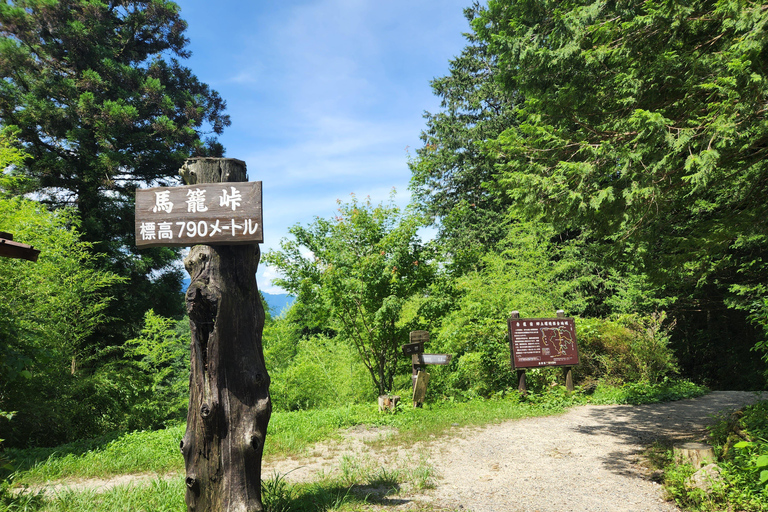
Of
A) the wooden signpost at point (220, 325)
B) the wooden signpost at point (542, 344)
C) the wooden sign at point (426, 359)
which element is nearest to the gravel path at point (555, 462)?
the wooden signpost at point (542, 344)

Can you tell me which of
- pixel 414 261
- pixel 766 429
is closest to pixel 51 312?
pixel 414 261

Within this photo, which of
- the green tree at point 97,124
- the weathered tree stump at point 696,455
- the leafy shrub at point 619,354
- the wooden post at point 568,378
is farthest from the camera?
the green tree at point 97,124

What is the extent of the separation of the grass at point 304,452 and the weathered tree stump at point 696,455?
8.42 feet

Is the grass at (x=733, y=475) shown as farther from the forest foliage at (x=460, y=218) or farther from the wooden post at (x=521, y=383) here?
the wooden post at (x=521, y=383)

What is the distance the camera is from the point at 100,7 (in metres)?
15.6

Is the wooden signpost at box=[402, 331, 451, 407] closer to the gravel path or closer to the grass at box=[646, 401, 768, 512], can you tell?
the gravel path

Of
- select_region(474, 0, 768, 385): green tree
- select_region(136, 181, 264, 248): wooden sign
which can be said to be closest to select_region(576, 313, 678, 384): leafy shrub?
select_region(474, 0, 768, 385): green tree

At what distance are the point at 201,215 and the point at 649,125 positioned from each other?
4.01 meters

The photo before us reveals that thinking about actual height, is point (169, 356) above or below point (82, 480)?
above

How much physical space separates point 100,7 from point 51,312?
12403 millimetres

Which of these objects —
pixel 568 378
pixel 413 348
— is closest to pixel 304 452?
pixel 413 348

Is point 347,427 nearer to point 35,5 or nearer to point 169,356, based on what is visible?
point 169,356

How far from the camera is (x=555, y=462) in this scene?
554 cm

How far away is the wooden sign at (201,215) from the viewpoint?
355 centimetres
